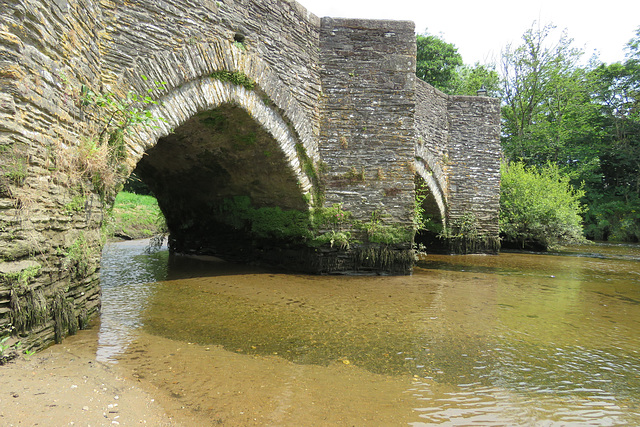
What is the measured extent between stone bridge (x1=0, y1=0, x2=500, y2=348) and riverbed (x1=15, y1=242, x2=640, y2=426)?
860 millimetres

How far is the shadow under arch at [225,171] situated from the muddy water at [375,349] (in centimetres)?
172

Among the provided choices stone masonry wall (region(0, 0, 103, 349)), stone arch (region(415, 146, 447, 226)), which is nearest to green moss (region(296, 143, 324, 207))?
stone masonry wall (region(0, 0, 103, 349))

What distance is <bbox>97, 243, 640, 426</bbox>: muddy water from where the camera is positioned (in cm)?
245

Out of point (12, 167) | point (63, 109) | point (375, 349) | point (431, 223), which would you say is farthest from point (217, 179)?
point (431, 223)

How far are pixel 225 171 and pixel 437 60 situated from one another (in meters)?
17.4

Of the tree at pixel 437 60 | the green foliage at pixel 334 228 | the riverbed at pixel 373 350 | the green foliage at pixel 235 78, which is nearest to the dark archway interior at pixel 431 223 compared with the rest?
the green foliage at pixel 334 228

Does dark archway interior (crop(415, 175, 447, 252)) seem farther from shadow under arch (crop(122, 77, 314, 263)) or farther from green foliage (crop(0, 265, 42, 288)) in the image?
green foliage (crop(0, 265, 42, 288))

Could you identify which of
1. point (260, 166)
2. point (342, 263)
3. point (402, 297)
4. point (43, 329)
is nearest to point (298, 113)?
point (260, 166)

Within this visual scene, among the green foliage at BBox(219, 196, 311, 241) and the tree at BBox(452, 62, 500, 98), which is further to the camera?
the tree at BBox(452, 62, 500, 98)

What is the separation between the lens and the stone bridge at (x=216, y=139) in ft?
9.52

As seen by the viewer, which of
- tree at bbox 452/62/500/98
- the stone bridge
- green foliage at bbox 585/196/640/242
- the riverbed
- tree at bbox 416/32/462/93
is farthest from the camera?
tree at bbox 452/62/500/98

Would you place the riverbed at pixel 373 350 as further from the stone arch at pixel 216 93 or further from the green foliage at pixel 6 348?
the stone arch at pixel 216 93

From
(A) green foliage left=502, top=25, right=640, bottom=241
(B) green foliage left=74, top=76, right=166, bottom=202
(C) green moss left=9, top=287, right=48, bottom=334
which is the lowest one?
(C) green moss left=9, top=287, right=48, bottom=334

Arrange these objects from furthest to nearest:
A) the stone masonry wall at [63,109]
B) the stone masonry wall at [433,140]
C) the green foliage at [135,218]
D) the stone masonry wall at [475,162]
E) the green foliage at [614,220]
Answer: the green foliage at [614,220] → the green foliage at [135,218] → the stone masonry wall at [475,162] → the stone masonry wall at [433,140] → the stone masonry wall at [63,109]
